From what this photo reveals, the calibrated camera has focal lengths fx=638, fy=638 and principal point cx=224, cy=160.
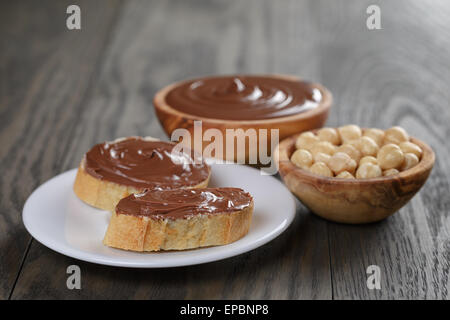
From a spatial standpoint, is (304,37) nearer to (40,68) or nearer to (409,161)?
(40,68)

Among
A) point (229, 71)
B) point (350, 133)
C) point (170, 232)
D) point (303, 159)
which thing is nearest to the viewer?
point (170, 232)

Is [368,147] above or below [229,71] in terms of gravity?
above

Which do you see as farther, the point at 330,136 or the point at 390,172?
the point at 330,136

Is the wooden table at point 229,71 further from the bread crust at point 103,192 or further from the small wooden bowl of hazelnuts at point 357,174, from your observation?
the bread crust at point 103,192

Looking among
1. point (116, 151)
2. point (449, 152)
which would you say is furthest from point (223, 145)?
point (449, 152)

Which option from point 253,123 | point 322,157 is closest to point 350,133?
point 322,157

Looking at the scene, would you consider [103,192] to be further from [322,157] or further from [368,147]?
[368,147]
